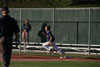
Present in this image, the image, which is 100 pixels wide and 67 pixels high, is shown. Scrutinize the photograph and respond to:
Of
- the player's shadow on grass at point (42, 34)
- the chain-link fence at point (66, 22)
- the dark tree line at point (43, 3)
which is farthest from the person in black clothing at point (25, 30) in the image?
the dark tree line at point (43, 3)

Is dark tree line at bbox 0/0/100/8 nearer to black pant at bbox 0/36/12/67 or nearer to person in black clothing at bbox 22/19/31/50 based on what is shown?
person in black clothing at bbox 22/19/31/50

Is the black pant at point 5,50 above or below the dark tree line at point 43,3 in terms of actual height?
below

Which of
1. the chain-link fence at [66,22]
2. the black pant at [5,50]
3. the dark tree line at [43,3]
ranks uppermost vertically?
the dark tree line at [43,3]

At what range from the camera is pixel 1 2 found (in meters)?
41.1

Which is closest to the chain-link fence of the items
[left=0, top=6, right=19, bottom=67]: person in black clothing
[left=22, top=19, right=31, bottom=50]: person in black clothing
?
[left=22, top=19, right=31, bottom=50]: person in black clothing

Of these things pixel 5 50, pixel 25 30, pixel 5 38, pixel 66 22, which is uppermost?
pixel 66 22

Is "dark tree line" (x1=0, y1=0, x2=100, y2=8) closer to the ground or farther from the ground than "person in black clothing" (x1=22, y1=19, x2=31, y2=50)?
farther from the ground

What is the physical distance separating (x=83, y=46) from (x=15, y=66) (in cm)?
952

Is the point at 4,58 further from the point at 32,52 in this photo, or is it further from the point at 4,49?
the point at 32,52

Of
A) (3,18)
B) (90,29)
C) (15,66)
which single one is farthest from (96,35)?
(3,18)

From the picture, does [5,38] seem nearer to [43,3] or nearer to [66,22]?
[66,22]

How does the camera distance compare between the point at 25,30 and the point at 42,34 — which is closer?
the point at 25,30

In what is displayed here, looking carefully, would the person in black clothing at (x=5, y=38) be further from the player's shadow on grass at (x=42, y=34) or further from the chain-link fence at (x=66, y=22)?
the player's shadow on grass at (x=42, y=34)

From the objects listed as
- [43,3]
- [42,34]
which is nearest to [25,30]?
[42,34]
